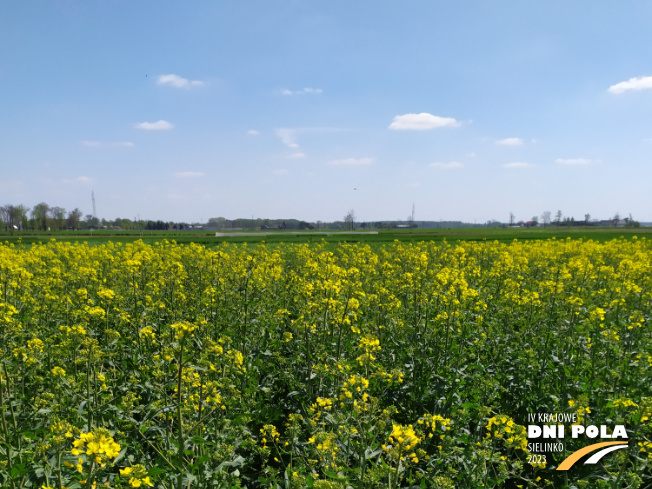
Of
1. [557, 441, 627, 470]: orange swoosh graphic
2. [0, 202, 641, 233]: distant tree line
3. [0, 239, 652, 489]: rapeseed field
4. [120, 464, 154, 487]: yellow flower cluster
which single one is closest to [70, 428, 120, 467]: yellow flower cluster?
[0, 239, 652, 489]: rapeseed field

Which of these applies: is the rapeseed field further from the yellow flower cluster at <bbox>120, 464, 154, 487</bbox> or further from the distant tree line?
the distant tree line

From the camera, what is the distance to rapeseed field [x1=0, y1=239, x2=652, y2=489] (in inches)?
120

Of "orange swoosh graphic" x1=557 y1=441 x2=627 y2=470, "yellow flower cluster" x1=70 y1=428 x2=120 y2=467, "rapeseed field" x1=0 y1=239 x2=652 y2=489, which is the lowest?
"orange swoosh graphic" x1=557 y1=441 x2=627 y2=470

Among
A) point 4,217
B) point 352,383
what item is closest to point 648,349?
point 352,383

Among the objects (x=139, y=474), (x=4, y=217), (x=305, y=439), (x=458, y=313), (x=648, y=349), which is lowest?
(x=305, y=439)

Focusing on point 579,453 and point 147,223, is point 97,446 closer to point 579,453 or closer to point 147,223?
point 579,453

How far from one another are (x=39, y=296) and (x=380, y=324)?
5784 mm

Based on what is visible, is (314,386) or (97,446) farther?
(314,386)

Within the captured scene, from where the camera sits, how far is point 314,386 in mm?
4930

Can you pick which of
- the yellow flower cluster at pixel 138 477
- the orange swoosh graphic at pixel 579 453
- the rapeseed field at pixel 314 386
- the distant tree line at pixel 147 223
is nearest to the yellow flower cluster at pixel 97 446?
the rapeseed field at pixel 314 386

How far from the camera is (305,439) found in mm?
4273

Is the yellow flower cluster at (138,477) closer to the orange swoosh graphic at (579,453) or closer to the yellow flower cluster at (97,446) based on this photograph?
the yellow flower cluster at (97,446)

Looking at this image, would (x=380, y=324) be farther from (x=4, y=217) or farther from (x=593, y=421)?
(x=4, y=217)

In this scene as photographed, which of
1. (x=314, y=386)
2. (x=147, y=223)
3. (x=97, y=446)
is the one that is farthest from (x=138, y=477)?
(x=147, y=223)
